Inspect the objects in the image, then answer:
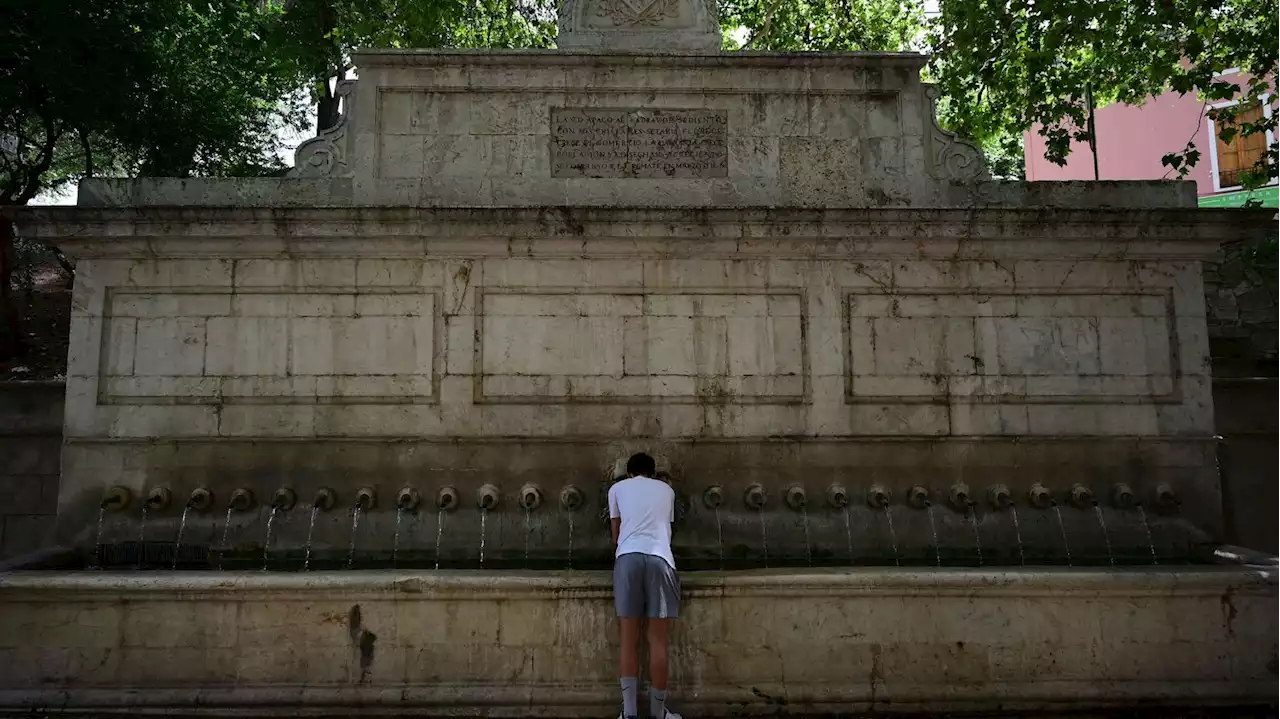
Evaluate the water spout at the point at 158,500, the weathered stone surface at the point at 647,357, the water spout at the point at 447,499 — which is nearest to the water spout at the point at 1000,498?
the weathered stone surface at the point at 647,357

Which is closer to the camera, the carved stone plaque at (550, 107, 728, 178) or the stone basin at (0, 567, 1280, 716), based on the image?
the stone basin at (0, 567, 1280, 716)

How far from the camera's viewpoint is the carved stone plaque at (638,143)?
24.8ft

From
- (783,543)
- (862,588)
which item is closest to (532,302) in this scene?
(783,543)

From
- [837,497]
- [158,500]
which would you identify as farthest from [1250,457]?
[158,500]

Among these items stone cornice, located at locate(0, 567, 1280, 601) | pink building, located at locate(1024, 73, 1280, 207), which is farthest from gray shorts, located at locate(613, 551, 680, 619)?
pink building, located at locate(1024, 73, 1280, 207)

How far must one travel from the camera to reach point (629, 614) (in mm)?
4957

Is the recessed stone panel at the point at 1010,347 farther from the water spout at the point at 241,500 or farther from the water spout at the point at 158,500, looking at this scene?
the water spout at the point at 158,500

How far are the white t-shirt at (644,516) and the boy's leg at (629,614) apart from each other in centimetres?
12

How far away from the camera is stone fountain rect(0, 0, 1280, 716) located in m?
7.00

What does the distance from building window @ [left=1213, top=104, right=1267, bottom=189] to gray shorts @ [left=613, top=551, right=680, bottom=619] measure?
20123 millimetres

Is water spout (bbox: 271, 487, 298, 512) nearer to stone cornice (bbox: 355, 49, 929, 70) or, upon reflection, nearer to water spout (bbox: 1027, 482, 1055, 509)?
stone cornice (bbox: 355, 49, 929, 70)

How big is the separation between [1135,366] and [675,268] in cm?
461

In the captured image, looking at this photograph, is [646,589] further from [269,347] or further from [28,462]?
[28,462]

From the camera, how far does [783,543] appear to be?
23.1 feet
